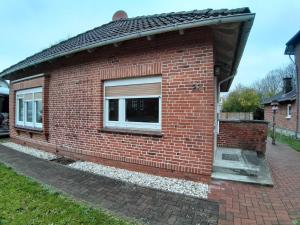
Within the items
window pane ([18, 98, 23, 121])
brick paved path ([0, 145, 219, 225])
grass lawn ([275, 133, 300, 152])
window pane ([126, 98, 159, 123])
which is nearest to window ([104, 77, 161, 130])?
window pane ([126, 98, 159, 123])

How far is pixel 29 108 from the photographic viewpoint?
32.4ft

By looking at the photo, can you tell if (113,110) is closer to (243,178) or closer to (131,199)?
(131,199)

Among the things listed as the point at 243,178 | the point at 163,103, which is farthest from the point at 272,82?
the point at 163,103

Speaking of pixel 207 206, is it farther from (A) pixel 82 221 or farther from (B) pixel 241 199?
(A) pixel 82 221

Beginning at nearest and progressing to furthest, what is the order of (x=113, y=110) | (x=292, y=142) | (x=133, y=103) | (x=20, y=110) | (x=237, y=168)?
(x=237, y=168), (x=133, y=103), (x=113, y=110), (x=20, y=110), (x=292, y=142)

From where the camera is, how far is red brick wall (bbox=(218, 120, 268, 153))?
8430mm

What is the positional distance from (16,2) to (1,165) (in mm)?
9283

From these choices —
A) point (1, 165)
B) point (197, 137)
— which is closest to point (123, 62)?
point (197, 137)

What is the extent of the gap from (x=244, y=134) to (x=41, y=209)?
7.29 metres

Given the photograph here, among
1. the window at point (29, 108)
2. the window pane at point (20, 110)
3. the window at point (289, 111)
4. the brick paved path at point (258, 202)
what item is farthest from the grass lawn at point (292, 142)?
the window pane at point (20, 110)

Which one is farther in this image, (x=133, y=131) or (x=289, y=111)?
(x=289, y=111)

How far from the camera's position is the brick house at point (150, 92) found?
5062 mm

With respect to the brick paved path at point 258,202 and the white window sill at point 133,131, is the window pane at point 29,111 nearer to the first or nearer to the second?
the white window sill at point 133,131

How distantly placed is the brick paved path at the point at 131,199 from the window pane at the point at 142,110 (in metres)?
1.72
